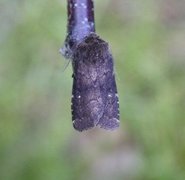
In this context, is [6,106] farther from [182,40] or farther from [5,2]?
[182,40]

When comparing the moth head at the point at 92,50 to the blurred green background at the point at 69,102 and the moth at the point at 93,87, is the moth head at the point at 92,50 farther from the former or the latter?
the blurred green background at the point at 69,102

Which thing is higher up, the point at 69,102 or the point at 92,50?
the point at 69,102

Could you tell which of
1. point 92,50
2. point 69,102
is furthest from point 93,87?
point 69,102

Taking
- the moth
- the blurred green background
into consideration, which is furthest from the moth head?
the blurred green background

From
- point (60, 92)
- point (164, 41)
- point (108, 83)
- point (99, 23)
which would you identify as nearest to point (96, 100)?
point (108, 83)

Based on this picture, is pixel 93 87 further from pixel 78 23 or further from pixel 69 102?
pixel 69 102

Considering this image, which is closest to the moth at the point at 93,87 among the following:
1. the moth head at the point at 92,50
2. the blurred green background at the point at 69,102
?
the moth head at the point at 92,50
